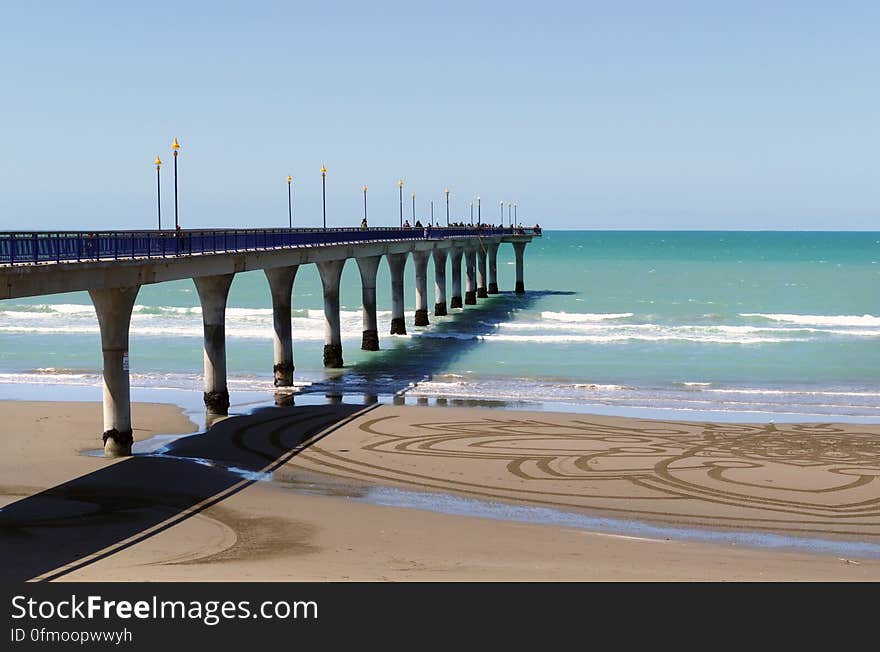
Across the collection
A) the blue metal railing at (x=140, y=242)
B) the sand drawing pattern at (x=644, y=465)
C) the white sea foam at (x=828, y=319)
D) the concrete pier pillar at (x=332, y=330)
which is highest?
the blue metal railing at (x=140, y=242)

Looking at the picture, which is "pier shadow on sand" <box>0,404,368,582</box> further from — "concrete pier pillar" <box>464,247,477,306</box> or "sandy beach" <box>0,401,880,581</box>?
"concrete pier pillar" <box>464,247,477,306</box>

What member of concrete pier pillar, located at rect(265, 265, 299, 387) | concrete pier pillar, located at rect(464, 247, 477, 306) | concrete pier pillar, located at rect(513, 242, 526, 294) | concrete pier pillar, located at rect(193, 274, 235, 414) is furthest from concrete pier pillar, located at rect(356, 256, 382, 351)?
concrete pier pillar, located at rect(513, 242, 526, 294)

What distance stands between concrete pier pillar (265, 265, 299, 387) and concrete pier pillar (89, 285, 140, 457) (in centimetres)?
1342

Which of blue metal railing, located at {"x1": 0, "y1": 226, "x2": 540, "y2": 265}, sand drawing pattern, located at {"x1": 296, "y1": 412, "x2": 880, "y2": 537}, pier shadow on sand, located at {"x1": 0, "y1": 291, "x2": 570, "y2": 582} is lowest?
sand drawing pattern, located at {"x1": 296, "y1": 412, "x2": 880, "y2": 537}

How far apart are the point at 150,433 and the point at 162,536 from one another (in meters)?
11.5

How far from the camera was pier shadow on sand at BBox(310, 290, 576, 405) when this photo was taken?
1634 inches

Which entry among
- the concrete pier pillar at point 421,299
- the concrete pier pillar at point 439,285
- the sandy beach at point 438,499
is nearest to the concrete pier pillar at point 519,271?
the concrete pier pillar at point 439,285

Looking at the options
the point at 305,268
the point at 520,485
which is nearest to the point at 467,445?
the point at 520,485

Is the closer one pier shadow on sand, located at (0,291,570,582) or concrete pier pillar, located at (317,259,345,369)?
pier shadow on sand, located at (0,291,570,582)

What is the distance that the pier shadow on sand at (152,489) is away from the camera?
19.3 metres

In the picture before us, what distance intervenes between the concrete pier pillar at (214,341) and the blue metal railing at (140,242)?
1.09m

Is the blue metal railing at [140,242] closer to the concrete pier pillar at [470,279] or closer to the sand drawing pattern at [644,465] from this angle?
the sand drawing pattern at [644,465]
